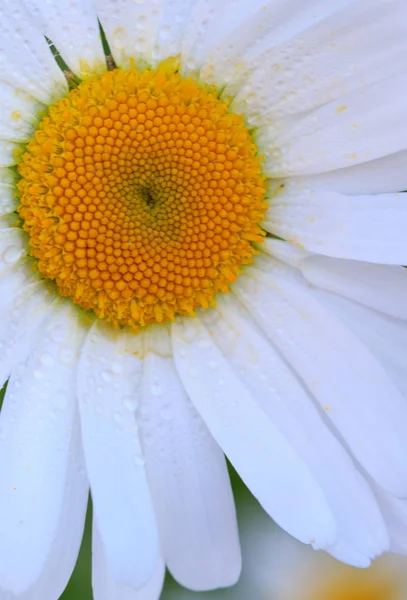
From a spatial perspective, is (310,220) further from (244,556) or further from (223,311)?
(244,556)

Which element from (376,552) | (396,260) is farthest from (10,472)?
(396,260)

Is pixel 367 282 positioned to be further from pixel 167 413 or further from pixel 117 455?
pixel 117 455

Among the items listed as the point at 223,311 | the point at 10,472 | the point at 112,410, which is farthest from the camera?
the point at 223,311

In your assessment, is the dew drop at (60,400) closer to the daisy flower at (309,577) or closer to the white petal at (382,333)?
the white petal at (382,333)

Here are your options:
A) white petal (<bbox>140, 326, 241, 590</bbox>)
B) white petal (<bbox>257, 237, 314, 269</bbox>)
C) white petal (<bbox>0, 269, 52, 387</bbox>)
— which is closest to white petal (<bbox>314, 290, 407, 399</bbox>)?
white petal (<bbox>257, 237, 314, 269</bbox>)

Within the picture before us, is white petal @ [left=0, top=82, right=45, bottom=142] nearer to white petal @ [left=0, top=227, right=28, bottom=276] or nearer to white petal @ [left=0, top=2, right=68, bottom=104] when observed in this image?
white petal @ [left=0, top=2, right=68, bottom=104]
